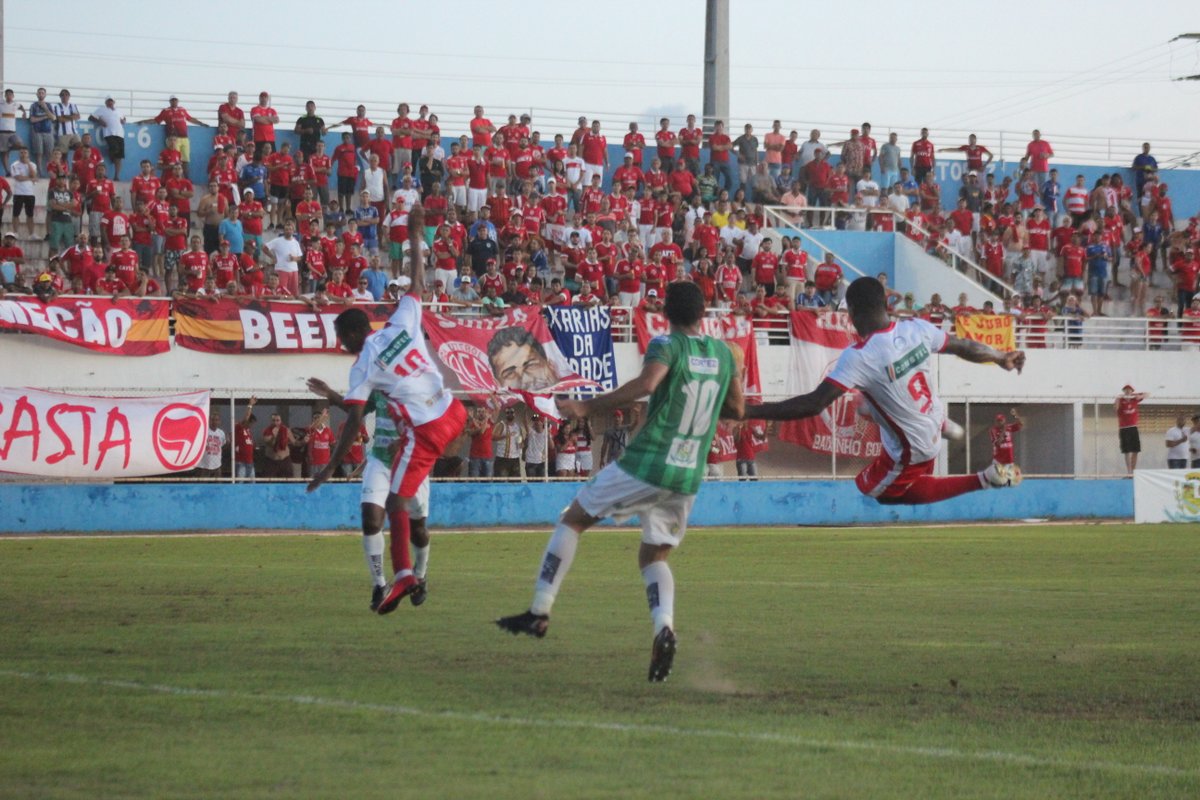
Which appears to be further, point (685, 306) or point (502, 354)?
point (502, 354)

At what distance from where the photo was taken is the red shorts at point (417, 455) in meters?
12.2

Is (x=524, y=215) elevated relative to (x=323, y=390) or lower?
elevated

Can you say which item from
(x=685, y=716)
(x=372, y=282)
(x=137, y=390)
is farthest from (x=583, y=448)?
(x=685, y=716)

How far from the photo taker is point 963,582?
56.1ft

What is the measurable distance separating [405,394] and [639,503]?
11.0ft

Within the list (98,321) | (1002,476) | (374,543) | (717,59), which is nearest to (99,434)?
(98,321)

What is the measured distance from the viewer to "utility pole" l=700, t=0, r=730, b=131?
145 feet

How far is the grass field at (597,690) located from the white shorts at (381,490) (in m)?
0.84

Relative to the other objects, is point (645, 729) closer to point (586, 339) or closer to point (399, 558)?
point (399, 558)

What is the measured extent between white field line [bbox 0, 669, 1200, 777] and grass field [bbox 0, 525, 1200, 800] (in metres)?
0.02

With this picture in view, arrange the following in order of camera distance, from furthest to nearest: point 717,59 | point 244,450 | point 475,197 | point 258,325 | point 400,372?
point 717,59 → point 475,197 → point 258,325 → point 244,450 → point 400,372

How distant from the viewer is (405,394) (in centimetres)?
1223

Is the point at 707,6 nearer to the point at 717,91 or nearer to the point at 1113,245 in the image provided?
the point at 717,91

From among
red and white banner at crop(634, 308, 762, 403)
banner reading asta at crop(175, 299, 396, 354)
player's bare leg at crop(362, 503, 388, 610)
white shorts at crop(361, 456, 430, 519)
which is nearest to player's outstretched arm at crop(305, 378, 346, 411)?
white shorts at crop(361, 456, 430, 519)
